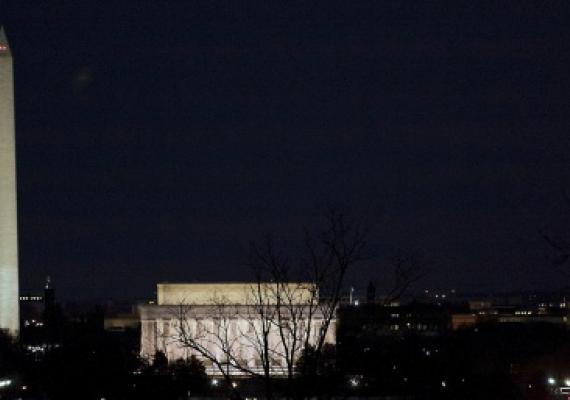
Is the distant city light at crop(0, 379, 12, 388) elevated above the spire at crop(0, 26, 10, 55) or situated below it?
below

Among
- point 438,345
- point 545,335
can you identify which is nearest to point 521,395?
point 438,345

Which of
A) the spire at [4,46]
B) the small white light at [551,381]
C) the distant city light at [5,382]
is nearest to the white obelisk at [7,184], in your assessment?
the spire at [4,46]

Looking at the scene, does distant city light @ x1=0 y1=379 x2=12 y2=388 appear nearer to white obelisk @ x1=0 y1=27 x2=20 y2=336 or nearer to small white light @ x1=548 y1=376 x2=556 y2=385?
small white light @ x1=548 y1=376 x2=556 y2=385

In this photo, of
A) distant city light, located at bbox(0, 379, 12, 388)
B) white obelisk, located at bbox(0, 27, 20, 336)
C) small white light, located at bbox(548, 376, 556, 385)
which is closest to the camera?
small white light, located at bbox(548, 376, 556, 385)

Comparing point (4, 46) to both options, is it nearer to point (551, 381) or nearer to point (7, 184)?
point (7, 184)

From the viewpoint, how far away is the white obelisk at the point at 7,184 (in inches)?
4144

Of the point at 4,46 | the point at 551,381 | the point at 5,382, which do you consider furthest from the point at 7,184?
the point at 551,381

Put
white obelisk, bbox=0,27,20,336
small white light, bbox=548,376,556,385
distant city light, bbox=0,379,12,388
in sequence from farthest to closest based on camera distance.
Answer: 1. white obelisk, bbox=0,27,20,336
2. distant city light, bbox=0,379,12,388
3. small white light, bbox=548,376,556,385

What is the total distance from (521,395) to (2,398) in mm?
24442

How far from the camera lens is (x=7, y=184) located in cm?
10538

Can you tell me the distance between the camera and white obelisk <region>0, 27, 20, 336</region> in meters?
105

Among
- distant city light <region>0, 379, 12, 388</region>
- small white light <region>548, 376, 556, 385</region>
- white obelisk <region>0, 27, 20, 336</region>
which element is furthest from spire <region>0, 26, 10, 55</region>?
small white light <region>548, 376, 556, 385</region>

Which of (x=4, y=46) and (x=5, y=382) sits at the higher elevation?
(x=4, y=46)

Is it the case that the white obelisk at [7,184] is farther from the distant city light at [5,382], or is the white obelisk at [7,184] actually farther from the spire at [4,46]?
the distant city light at [5,382]
